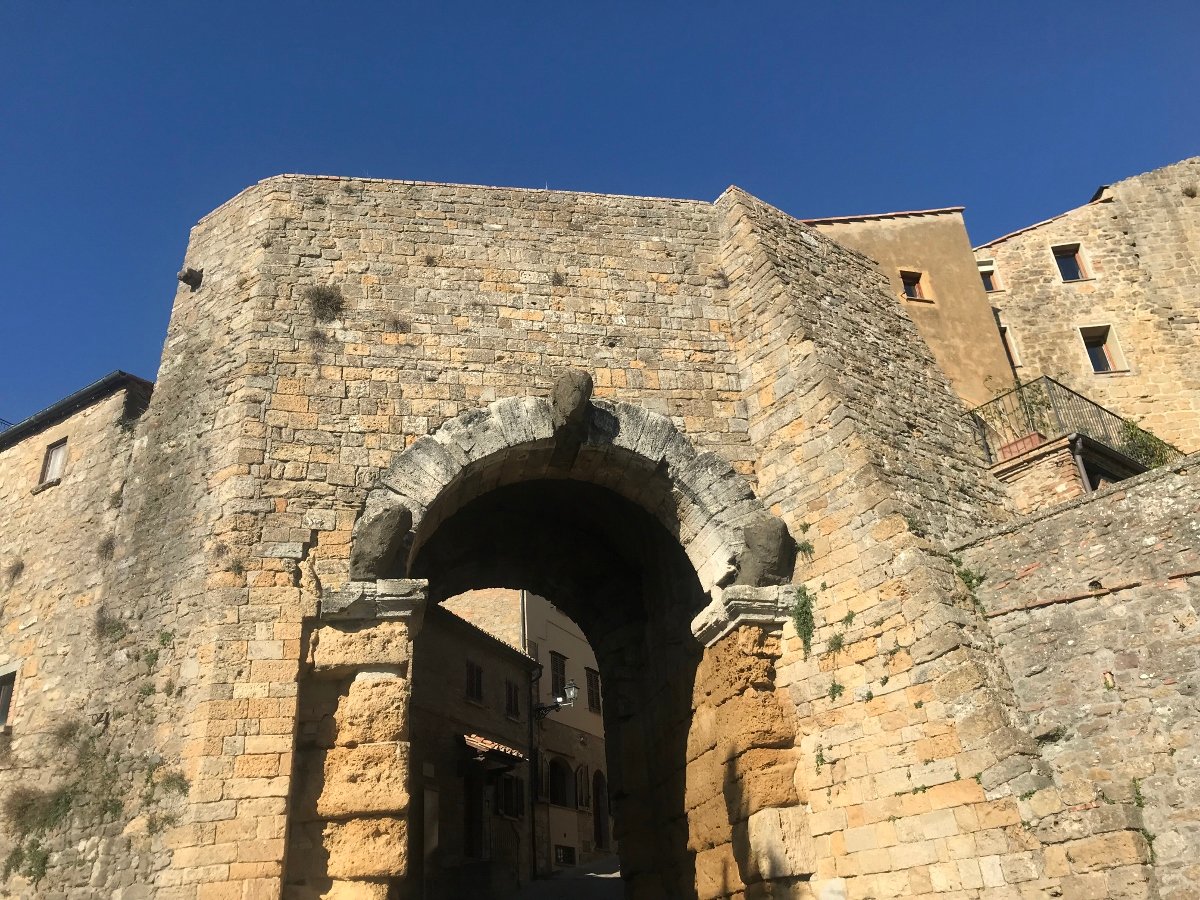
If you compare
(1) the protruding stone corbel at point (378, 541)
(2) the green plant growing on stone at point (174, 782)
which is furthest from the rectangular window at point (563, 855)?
(2) the green plant growing on stone at point (174, 782)

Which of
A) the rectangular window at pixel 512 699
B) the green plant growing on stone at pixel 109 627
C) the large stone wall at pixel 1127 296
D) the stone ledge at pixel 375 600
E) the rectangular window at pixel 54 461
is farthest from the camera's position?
the rectangular window at pixel 512 699

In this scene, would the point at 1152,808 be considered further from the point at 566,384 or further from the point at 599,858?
the point at 599,858

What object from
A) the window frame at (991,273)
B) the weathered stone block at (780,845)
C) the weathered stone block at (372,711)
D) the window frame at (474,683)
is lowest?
the weathered stone block at (780,845)

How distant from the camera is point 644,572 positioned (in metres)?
11.8

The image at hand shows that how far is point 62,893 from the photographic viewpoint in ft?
23.2

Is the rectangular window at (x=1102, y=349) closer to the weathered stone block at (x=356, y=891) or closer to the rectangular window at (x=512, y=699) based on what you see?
the rectangular window at (x=512, y=699)

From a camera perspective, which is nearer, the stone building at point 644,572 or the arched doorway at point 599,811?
the stone building at point 644,572

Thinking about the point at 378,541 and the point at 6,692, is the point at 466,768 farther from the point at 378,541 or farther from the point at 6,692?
the point at 378,541

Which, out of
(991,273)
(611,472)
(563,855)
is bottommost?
A: (563,855)

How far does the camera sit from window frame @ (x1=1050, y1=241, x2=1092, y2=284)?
55.2ft

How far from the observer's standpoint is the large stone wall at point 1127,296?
15336mm

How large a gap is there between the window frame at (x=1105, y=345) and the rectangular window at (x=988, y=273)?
165 cm

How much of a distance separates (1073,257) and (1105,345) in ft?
6.56

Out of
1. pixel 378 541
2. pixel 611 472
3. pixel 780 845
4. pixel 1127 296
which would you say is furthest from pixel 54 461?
pixel 1127 296
